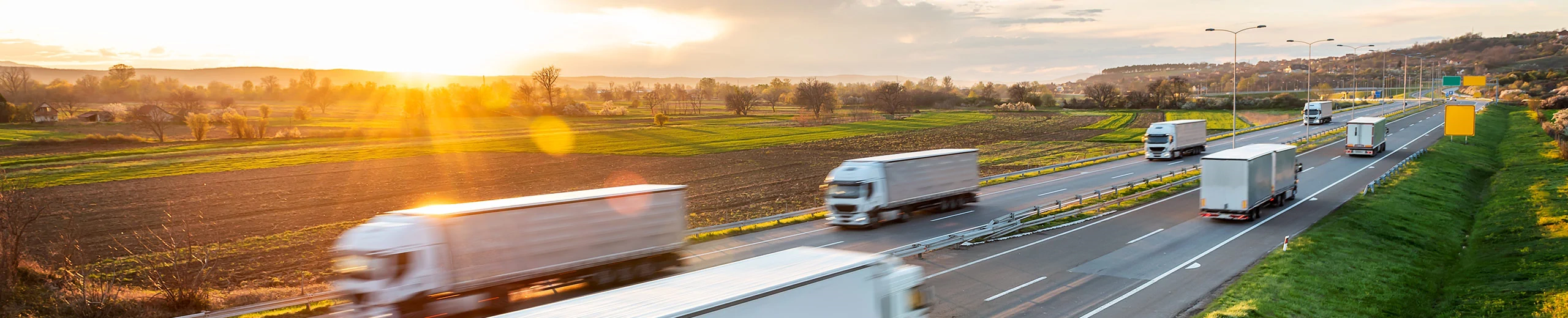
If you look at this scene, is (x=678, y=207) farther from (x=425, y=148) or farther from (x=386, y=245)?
(x=425, y=148)

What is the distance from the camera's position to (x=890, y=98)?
141125mm

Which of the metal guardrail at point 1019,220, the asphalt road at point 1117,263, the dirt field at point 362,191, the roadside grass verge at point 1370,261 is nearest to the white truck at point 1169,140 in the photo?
the dirt field at point 362,191

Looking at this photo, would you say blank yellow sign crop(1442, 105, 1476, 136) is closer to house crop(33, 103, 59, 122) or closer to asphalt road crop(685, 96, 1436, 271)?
asphalt road crop(685, 96, 1436, 271)

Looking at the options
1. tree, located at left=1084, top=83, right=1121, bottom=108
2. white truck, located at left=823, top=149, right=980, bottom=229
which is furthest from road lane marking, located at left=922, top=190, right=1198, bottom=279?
tree, located at left=1084, top=83, right=1121, bottom=108

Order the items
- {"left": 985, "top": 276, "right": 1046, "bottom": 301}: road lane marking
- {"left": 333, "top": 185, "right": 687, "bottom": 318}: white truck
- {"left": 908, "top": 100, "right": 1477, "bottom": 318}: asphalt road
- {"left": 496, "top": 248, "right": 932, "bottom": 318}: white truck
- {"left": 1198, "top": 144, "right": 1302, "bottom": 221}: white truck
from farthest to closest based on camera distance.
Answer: {"left": 1198, "top": 144, "right": 1302, "bottom": 221}: white truck → {"left": 985, "top": 276, "right": 1046, "bottom": 301}: road lane marking → {"left": 908, "top": 100, "right": 1477, "bottom": 318}: asphalt road → {"left": 333, "top": 185, "right": 687, "bottom": 318}: white truck → {"left": 496, "top": 248, "right": 932, "bottom": 318}: white truck

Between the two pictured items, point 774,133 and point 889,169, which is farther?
point 774,133

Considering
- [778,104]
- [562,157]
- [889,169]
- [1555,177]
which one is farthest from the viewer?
[778,104]

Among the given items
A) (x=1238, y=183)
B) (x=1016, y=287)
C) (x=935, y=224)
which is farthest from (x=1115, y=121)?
(x=1016, y=287)

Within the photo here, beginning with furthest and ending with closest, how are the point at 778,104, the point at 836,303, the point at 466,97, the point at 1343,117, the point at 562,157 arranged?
1. the point at 778,104
2. the point at 466,97
3. the point at 1343,117
4. the point at 562,157
5. the point at 836,303

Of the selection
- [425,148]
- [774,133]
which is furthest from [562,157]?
[774,133]

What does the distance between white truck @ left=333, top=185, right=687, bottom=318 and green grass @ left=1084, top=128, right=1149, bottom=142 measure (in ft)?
209

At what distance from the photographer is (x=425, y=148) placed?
7519 cm

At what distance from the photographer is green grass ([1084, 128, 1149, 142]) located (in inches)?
3000

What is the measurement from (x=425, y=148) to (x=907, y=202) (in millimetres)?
59771
